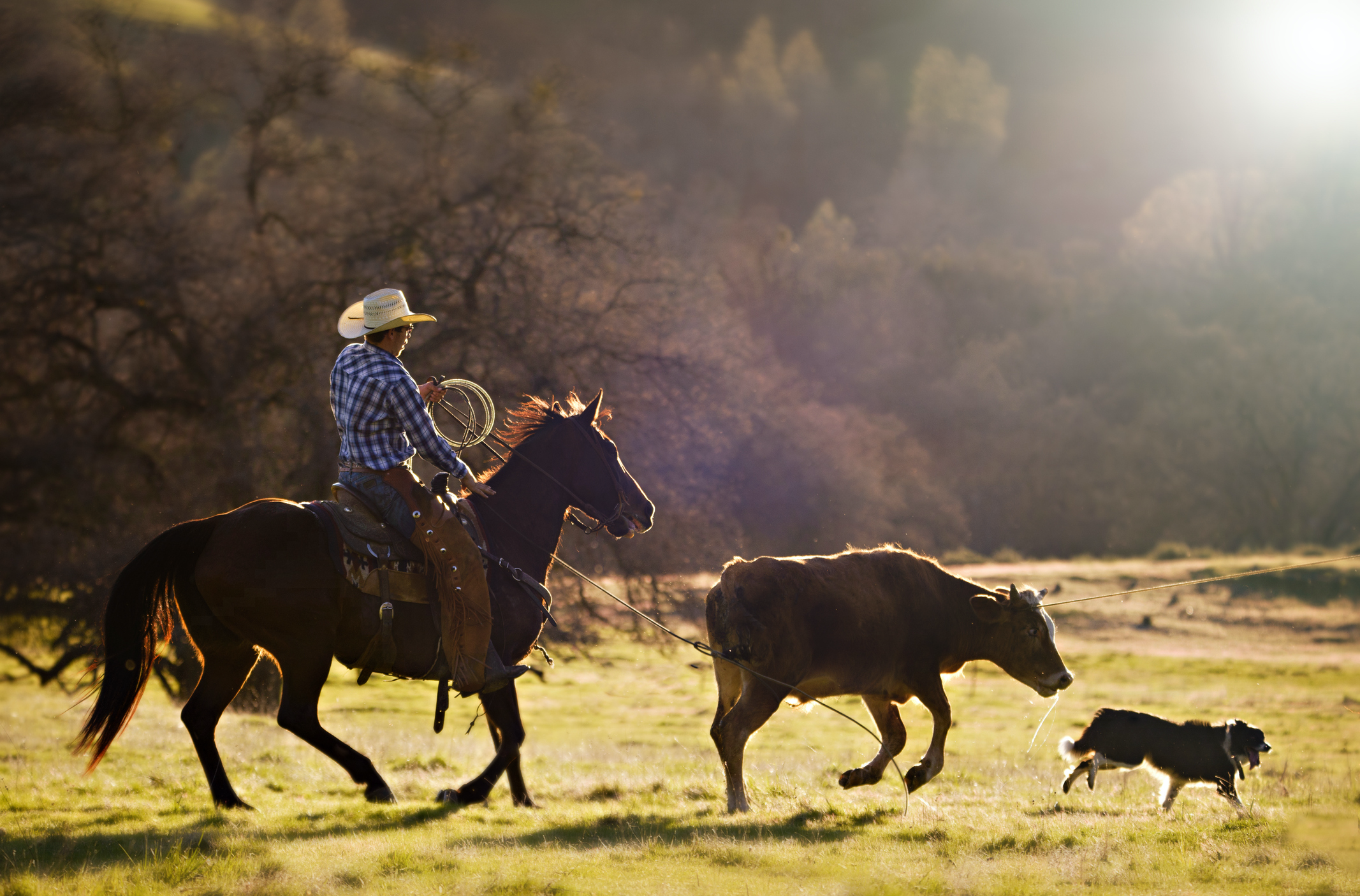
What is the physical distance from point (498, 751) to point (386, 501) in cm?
227

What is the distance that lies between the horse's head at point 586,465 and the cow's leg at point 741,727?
5.58 ft

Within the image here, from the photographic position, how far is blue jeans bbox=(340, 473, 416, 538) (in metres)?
7.71

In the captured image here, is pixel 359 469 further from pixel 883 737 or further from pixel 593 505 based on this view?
pixel 883 737

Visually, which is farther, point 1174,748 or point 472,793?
point 1174,748

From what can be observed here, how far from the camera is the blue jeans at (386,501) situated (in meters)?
7.71

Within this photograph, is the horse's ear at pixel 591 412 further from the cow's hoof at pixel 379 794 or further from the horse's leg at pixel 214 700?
the cow's hoof at pixel 379 794

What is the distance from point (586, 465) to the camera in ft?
29.6

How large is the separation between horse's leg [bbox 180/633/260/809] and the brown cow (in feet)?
11.6

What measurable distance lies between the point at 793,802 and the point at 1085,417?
4186cm

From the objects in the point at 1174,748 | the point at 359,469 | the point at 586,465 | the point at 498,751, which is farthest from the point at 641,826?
the point at 1174,748

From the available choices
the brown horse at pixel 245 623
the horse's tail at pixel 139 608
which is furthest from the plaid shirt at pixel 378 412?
the horse's tail at pixel 139 608

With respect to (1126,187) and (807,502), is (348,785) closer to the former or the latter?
(807,502)

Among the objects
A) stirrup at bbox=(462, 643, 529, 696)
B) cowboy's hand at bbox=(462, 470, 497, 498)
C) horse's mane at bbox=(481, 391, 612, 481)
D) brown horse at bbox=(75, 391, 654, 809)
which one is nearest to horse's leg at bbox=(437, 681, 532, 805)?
stirrup at bbox=(462, 643, 529, 696)

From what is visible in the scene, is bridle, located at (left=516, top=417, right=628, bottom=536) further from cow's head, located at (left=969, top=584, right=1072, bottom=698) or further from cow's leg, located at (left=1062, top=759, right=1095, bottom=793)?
cow's leg, located at (left=1062, top=759, right=1095, bottom=793)
